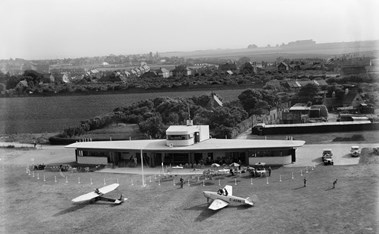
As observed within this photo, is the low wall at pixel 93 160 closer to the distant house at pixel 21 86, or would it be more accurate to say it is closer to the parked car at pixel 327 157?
the parked car at pixel 327 157

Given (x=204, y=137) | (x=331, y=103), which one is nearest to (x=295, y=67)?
Answer: (x=331, y=103)

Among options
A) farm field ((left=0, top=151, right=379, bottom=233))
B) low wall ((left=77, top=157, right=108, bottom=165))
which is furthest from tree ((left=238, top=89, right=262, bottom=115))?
farm field ((left=0, top=151, right=379, bottom=233))

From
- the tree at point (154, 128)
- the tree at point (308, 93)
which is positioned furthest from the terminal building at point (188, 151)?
the tree at point (308, 93)

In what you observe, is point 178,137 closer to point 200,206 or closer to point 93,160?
point 93,160

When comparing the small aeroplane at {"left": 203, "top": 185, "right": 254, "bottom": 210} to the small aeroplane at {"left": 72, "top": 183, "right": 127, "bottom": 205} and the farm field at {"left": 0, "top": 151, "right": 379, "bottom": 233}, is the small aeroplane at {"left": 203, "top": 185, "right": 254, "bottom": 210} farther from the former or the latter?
the small aeroplane at {"left": 72, "top": 183, "right": 127, "bottom": 205}

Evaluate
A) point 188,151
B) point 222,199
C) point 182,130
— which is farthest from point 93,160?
point 222,199

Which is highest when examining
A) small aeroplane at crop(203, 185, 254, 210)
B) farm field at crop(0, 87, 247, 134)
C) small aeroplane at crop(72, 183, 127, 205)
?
small aeroplane at crop(203, 185, 254, 210)
